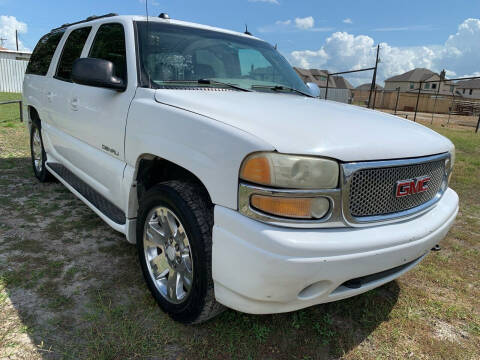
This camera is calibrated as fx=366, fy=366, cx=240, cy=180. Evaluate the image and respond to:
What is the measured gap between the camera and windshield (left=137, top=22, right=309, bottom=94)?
2623mm

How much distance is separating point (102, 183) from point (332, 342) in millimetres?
2112

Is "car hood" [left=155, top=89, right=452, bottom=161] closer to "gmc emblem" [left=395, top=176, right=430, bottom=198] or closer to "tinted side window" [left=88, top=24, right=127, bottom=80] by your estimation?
"gmc emblem" [left=395, top=176, right=430, bottom=198]

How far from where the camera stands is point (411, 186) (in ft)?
6.57

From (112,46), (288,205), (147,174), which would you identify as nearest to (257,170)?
(288,205)

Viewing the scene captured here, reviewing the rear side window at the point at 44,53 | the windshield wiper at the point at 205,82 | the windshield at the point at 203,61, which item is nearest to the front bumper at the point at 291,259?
the windshield wiper at the point at 205,82

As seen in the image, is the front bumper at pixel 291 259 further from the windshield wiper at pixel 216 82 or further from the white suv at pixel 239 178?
the windshield wiper at pixel 216 82

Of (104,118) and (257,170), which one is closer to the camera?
(257,170)

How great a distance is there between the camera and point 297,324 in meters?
2.35

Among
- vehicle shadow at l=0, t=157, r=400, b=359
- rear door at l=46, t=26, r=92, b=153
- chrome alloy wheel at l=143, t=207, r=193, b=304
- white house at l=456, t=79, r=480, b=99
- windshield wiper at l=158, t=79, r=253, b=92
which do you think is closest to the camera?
vehicle shadow at l=0, t=157, r=400, b=359

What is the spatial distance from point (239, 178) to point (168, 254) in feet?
2.95

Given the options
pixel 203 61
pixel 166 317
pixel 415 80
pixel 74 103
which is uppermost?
pixel 415 80

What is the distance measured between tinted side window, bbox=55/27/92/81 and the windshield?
3.63 ft

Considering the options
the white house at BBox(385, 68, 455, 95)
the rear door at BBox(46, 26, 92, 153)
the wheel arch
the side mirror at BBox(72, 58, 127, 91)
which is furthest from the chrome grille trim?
the white house at BBox(385, 68, 455, 95)

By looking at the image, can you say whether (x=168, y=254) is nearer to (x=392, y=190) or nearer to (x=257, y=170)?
(x=257, y=170)
